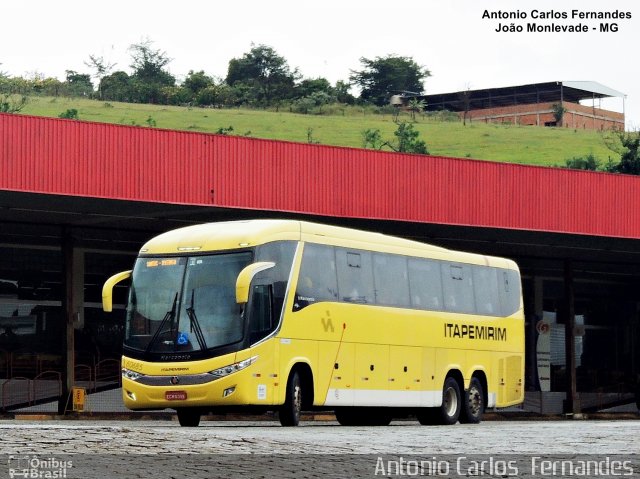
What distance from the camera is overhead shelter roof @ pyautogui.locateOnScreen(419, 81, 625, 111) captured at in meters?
137

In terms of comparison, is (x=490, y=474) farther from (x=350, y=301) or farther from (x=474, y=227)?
(x=474, y=227)

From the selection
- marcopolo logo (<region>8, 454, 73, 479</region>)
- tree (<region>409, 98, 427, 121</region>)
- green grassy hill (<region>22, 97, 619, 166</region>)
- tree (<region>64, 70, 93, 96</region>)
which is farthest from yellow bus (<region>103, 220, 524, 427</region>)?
tree (<region>409, 98, 427, 121</region>)

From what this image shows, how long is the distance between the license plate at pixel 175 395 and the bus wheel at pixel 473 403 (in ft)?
25.8

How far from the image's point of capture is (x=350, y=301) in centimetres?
2380

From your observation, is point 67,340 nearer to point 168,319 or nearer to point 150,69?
point 168,319

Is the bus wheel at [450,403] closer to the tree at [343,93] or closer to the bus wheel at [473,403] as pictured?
the bus wheel at [473,403]

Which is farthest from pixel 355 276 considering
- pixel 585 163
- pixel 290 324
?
pixel 585 163

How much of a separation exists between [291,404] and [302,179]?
34.3ft

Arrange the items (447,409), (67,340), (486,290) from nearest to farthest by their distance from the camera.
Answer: (447,409), (486,290), (67,340)

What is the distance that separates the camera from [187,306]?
21625 mm

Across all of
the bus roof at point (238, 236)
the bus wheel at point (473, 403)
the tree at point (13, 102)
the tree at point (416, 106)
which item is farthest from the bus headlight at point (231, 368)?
the tree at point (416, 106)

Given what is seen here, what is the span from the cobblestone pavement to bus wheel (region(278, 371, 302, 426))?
4313 millimetres

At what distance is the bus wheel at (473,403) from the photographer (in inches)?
1078

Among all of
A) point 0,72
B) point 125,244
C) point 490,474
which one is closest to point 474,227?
point 125,244
